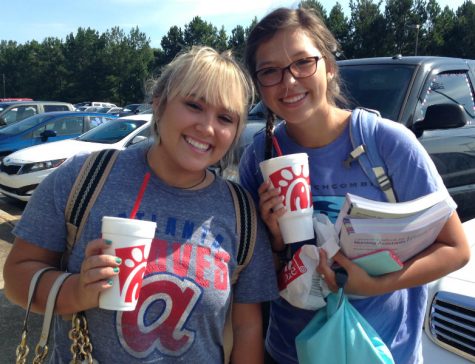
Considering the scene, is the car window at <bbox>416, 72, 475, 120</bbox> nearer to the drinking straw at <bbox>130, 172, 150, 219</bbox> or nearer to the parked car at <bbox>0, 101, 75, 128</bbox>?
the drinking straw at <bbox>130, 172, 150, 219</bbox>

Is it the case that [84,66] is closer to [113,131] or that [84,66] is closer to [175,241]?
[113,131]

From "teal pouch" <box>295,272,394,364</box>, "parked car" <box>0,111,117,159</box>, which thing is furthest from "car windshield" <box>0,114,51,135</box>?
Result: "teal pouch" <box>295,272,394,364</box>

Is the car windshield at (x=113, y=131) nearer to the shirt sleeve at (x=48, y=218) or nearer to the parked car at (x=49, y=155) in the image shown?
the parked car at (x=49, y=155)

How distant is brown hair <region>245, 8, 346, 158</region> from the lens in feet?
5.79

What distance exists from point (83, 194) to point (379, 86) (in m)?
2.88

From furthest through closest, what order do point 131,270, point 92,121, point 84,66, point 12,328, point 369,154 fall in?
point 84,66 < point 92,121 < point 12,328 < point 369,154 < point 131,270

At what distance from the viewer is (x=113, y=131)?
8172mm

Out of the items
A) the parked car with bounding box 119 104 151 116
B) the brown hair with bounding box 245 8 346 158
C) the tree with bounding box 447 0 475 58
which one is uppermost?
the tree with bounding box 447 0 475 58

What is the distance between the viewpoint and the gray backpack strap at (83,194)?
56.1 inches

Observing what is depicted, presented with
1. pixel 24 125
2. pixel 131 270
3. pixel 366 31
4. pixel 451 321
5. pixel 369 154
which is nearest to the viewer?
pixel 131 270

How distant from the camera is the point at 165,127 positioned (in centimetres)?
155

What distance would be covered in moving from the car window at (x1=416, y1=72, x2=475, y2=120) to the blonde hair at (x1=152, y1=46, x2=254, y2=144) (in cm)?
233

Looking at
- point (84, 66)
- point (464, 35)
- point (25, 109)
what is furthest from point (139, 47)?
point (25, 109)

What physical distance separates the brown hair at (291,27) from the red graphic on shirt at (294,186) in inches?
10.7
